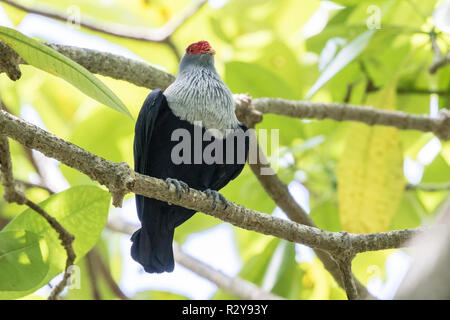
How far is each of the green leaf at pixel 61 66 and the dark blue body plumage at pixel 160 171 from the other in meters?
0.84

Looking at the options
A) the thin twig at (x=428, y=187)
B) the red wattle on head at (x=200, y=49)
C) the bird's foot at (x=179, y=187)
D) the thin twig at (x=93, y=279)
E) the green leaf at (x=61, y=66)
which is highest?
the red wattle on head at (x=200, y=49)

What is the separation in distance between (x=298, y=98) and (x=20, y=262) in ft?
7.90

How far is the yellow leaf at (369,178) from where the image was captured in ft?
12.6

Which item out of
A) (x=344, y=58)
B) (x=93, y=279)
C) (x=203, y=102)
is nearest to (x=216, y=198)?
(x=203, y=102)

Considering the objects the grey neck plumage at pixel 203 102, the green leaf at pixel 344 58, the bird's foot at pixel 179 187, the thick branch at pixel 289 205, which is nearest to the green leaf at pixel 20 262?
the bird's foot at pixel 179 187

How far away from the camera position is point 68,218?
2.96 metres

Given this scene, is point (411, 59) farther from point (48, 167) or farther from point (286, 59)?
point (48, 167)

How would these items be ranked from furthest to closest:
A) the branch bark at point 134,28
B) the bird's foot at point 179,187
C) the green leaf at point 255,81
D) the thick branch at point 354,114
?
1. the branch bark at point 134,28
2. the green leaf at point 255,81
3. the thick branch at point 354,114
4. the bird's foot at point 179,187

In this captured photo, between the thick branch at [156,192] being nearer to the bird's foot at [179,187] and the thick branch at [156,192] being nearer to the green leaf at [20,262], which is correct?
the bird's foot at [179,187]

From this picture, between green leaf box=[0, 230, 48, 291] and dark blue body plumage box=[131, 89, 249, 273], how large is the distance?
2.09 ft

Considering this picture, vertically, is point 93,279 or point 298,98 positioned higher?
point 298,98

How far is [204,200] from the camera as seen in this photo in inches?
106

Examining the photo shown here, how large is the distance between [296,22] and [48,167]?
7.74ft

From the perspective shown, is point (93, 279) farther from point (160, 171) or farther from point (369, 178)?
point (369, 178)
